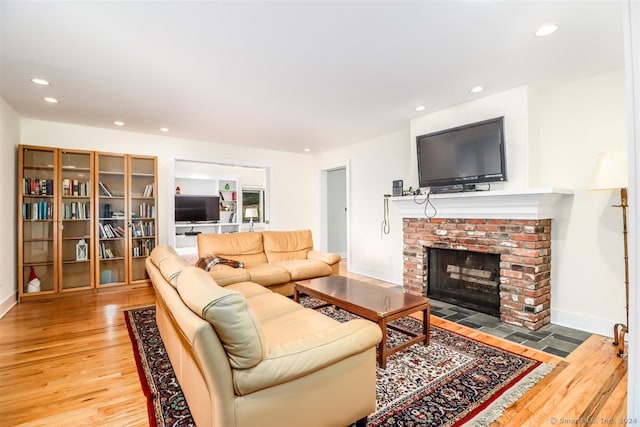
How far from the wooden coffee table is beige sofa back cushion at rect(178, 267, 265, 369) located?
1.20 meters

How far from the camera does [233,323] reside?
1.18m

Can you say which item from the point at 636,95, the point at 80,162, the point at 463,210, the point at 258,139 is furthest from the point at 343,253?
the point at 636,95

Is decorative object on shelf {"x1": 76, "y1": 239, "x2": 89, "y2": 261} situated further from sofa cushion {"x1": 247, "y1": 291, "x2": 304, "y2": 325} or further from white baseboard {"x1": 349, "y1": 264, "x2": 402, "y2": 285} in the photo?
white baseboard {"x1": 349, "y1": 264, "x2": 402, "y2": 285}

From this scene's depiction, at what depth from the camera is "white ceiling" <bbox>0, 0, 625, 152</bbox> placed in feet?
6.11

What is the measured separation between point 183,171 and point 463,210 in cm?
699

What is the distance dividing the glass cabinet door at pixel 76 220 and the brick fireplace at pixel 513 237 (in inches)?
182

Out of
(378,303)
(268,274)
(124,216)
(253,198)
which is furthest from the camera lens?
(253,198)

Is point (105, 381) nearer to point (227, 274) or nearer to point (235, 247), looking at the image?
point (227, 274)

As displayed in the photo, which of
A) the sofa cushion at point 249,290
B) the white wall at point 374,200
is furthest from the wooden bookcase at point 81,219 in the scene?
the white wall at point 374,200

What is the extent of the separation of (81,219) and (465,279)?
5.08 meters

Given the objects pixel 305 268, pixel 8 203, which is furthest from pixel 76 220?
pixel 305 268

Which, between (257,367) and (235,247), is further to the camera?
(235,247)

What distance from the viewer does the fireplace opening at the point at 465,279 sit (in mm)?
3336

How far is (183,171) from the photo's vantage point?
8008 mm
